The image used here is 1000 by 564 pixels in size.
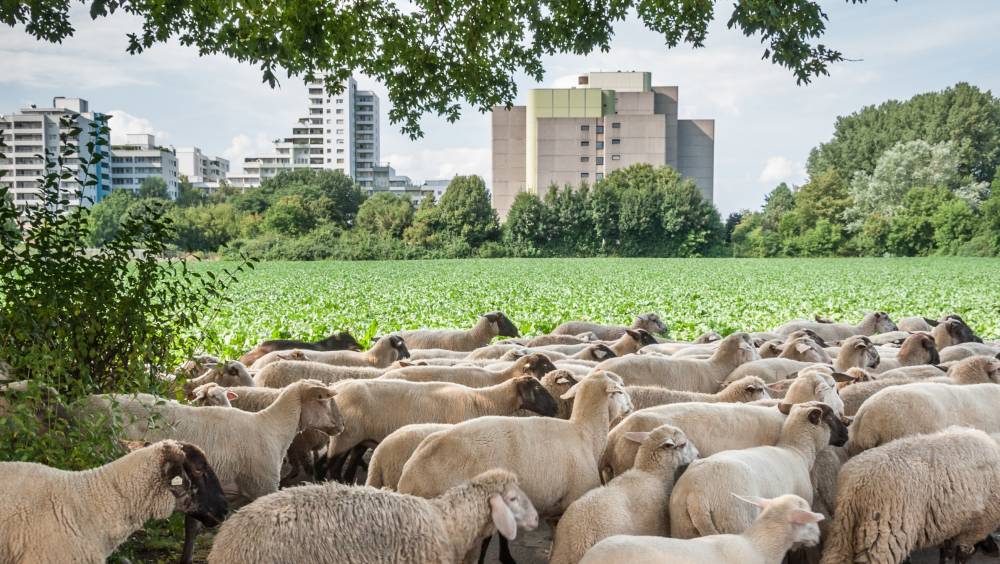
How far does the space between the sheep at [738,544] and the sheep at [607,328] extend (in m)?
10.1

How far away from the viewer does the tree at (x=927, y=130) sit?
93250 mm

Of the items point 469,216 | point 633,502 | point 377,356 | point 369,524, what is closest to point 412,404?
point 633,502

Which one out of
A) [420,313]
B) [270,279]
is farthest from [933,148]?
[420,313]

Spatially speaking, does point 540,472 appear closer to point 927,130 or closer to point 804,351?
point 804,351

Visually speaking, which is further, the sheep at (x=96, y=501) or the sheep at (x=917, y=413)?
the sheep at (x=917, y=413)

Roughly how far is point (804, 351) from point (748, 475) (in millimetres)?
5435

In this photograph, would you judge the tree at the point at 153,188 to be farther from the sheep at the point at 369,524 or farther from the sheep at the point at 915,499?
the sheep at the point at 915,499

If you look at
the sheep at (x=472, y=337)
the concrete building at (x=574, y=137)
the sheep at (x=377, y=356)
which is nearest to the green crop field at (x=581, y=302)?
the sheep at (x=472, y=337)

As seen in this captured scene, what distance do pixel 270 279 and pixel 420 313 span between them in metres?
20.9

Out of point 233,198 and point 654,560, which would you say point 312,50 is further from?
point 233,198

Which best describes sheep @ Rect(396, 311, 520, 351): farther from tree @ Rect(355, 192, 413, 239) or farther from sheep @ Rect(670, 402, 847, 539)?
tree @ Rect(355, 192, 413, 239)

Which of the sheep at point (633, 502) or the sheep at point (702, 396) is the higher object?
the sheep at point (702, 396)

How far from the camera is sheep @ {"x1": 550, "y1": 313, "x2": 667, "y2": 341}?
15.1 m

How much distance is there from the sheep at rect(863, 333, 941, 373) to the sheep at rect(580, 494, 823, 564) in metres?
5.85
